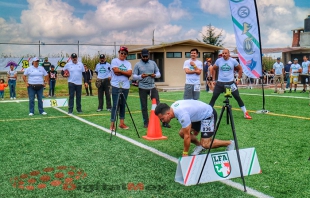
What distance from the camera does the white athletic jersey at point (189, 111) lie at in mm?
5070

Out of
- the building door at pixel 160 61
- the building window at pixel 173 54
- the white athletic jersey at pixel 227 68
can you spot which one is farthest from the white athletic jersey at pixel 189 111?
the building window at pixel 173 54

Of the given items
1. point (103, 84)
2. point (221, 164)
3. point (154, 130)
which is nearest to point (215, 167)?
point (221, 164)

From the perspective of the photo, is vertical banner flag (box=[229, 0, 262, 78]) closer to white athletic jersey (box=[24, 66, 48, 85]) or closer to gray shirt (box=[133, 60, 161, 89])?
gray shirt (box=[133, 60, 161, 89])

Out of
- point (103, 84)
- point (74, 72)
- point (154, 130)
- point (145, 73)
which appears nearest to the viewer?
point (154, 130)

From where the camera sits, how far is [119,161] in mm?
6055

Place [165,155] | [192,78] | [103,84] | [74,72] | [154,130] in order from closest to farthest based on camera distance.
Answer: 1. [165,155]
2. [154,130]
3. [192,78]
4. [74,72]
5. [103,84]

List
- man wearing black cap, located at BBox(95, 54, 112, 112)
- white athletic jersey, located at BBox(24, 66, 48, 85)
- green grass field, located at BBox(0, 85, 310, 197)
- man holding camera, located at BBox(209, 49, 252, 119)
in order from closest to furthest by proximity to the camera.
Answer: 1. green grass field, located at BBox(0, 85, 310, 197)
2. man holding camera, located at BBox(209, 49, 252, 119)
3. white athletic jersey, located at BBox(24, 66, 48, 85)
4. man wearing black cap, located at BBox(95, 54, 112, 112)

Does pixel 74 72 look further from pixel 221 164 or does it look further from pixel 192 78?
pixel 221 164

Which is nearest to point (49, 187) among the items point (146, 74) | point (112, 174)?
point (112, 174)

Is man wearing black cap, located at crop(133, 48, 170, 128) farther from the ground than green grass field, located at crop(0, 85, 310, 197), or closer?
farther from the ground

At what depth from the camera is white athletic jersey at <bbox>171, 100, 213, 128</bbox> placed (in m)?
5.07

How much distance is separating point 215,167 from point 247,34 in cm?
745

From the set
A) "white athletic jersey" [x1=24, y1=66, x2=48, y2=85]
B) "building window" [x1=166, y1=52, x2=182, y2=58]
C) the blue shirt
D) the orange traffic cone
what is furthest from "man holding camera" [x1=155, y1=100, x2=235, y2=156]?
"building window" [x1=166, y1=52, x2=182, y2=58]

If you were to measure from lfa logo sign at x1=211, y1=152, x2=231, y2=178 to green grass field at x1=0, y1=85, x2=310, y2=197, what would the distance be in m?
0.17
